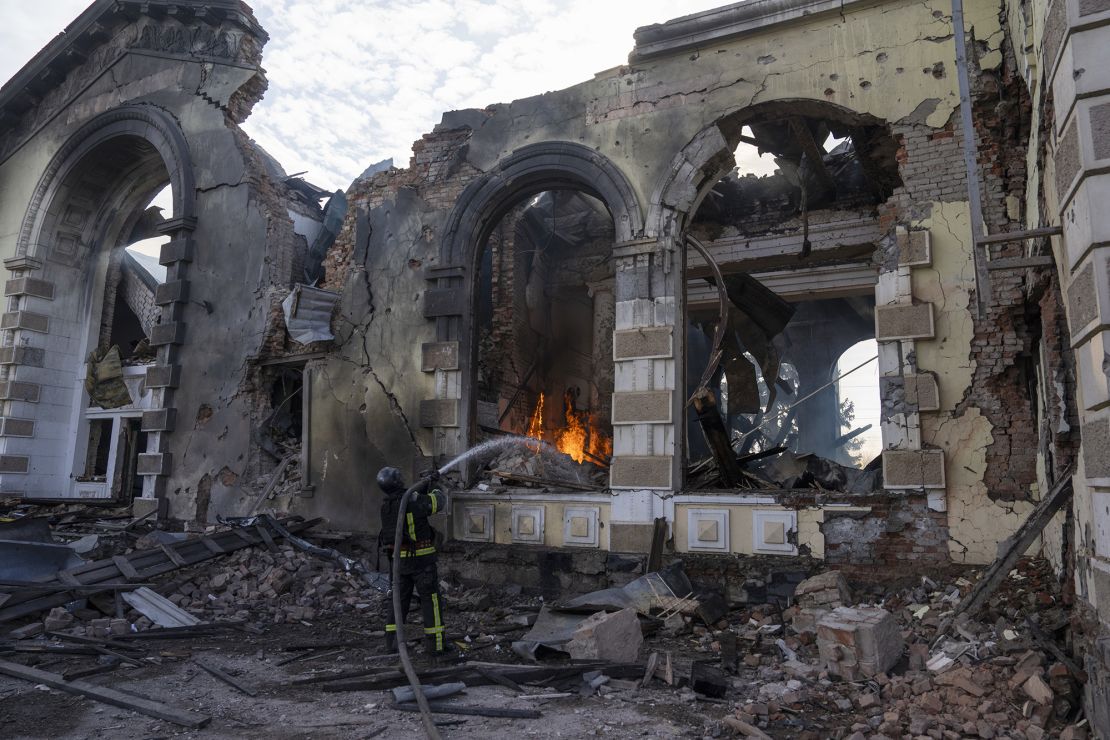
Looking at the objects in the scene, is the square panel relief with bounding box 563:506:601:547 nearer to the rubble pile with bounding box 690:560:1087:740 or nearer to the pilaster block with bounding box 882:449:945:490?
the rubble pile with bounding box 690:560:1087:740

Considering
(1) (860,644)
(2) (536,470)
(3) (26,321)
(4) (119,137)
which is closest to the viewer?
(1) (860,644)

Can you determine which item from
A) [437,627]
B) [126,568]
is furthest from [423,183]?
[437,627]

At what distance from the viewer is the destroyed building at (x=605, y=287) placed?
22.4 ft

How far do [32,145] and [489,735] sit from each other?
16.0m

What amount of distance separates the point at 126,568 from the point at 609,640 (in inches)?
224

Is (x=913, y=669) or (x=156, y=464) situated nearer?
(x=913, y=669)

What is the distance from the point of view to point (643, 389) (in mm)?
8688

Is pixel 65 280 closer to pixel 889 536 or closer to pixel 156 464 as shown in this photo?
pixel 156 464

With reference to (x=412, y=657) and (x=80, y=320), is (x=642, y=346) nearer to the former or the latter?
(x=412, y=657)

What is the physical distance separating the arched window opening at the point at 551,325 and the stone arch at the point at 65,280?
20.2 feet

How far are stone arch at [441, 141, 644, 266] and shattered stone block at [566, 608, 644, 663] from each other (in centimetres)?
461

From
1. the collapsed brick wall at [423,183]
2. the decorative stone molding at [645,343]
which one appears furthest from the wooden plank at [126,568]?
the decorative stone molding at [645,343]

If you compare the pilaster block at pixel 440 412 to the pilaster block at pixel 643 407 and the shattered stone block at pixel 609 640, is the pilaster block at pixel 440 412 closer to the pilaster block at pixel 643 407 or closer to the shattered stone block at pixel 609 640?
the pilaster block at pixel 643 407

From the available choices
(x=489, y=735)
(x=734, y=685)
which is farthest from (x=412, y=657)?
(x=734, y=685)
